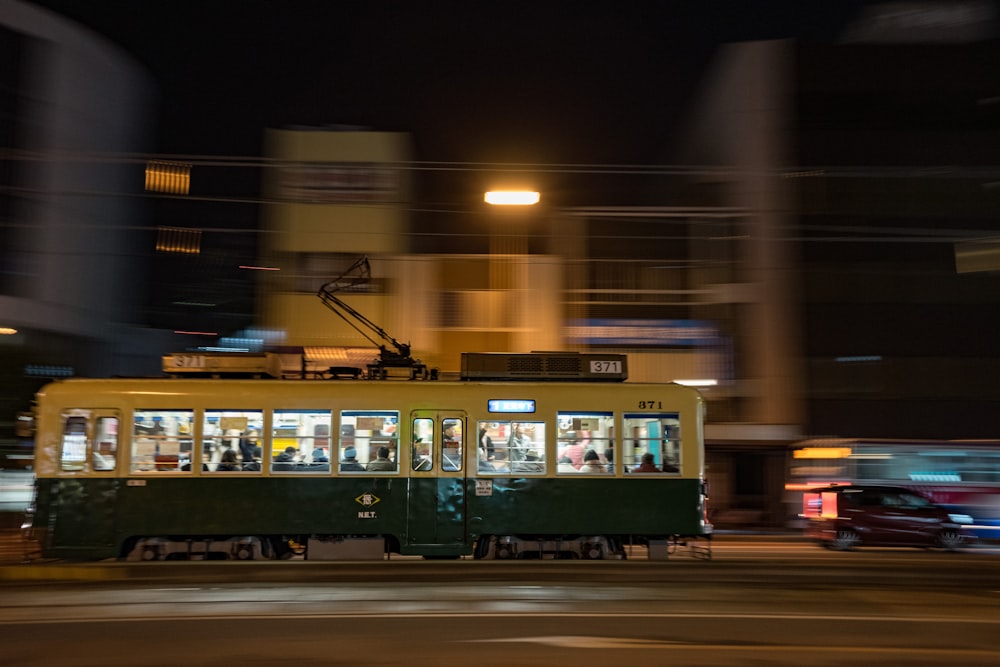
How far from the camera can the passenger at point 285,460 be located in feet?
42.1

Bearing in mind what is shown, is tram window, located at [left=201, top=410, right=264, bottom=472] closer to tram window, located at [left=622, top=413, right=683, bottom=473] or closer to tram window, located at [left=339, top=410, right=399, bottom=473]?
tram window, located at [left=339, top=410, right=399, bottom=473]

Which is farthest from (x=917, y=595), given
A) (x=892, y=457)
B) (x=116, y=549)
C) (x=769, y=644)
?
(x=892, y=457)

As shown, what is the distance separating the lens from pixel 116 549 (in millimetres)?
12734

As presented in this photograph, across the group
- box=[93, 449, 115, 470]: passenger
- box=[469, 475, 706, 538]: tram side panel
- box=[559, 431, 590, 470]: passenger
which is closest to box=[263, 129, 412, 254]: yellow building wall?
box=[93, 449, 115, 470]: passenger

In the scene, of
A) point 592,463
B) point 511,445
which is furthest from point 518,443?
point 592,463

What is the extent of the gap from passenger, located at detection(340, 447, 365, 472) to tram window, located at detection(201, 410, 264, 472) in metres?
1.22

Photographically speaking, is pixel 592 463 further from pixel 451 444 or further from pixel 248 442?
pixel 248 442

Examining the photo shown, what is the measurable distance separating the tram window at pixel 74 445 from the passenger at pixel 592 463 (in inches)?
284

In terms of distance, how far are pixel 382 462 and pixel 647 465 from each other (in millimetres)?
3890

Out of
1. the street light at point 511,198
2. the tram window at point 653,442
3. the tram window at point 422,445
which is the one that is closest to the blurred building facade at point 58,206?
the street light at point 511,198

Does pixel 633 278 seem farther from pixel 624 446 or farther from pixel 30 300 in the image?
pixel 30 300

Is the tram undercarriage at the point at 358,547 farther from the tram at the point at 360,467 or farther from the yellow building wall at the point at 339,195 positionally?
the yellow building wall at the point at 339,195

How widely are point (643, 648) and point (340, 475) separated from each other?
6700 mm

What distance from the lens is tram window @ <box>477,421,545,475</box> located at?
512 inches
